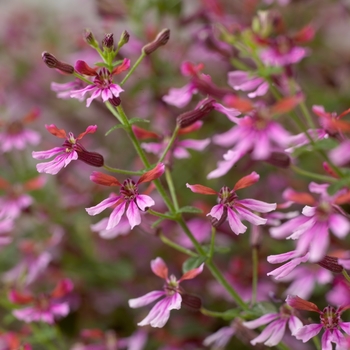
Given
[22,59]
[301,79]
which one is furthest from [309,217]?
[22,59]

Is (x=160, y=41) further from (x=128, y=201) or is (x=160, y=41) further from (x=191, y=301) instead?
(x=191, y=301)

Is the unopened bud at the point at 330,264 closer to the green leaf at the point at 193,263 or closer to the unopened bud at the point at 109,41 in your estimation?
the green leaf at the point at 193,263

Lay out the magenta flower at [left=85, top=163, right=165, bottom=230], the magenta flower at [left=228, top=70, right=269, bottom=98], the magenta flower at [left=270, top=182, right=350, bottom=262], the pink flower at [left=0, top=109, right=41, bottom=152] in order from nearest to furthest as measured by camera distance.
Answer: the magenta flower at [left=270, top=182, right=350, bottom=262], the magenta flower at [left=85, top=163, right=165, bottom=230], the magenta flower at [left=228, top=70, right=269, bottom=98], the pink flower at [left=0, top=109, right=41, bottom=152]

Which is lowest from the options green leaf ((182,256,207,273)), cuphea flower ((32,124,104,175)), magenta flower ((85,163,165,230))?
green leaf ((182,256,207,273))

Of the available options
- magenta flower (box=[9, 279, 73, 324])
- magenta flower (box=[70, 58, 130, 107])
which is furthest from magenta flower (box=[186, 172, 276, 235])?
magenta flower (box=[9, 279, 73, 324])

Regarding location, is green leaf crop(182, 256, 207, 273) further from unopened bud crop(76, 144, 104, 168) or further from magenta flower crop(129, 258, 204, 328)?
unopened bud crop(76, 144, 104, 168)

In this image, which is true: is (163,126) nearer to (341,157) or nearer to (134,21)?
(134,21)

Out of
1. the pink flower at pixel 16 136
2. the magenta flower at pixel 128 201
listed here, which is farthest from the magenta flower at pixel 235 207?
the pink flower at pixel 16 136
